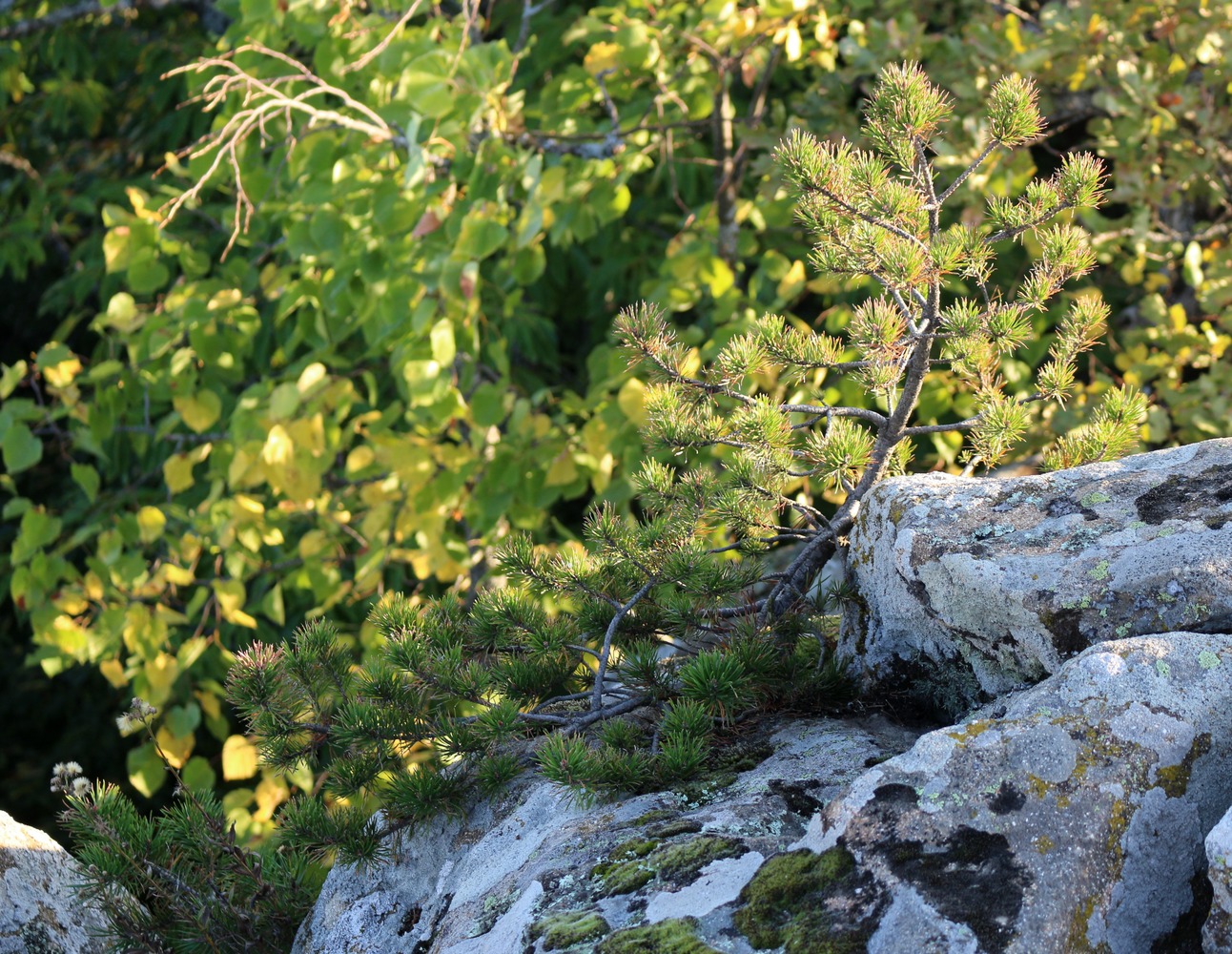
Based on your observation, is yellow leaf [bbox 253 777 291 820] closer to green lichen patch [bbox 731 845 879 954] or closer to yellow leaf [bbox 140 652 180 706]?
yellow leaf [bbox 140 652 180 706]

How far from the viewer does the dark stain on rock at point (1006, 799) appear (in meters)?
1.17

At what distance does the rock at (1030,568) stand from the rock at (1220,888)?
1.13 ft

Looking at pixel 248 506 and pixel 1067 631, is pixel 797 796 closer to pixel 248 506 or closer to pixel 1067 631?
pixel 1067 631

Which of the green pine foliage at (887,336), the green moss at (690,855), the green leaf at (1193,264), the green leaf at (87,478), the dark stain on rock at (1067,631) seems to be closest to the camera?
the green moss at (690,855)

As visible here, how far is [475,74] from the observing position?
3076mm

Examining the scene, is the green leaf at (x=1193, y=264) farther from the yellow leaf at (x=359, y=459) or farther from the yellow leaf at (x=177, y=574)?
the yellow leaf at (x=177, y=574)

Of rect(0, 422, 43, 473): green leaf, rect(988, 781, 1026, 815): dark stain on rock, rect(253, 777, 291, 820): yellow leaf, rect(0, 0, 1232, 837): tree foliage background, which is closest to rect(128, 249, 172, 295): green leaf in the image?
rect(0, 0, 1232, 837): tree foliage background

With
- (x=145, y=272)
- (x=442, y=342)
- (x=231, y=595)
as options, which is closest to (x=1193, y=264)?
(x=442, y=342)

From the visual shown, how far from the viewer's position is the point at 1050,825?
3.79ft

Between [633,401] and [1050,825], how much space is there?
2.13 m

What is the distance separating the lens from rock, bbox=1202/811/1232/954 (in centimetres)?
103

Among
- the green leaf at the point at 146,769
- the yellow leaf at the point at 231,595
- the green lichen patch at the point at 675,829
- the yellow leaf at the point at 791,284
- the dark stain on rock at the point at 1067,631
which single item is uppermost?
the yellow leaf at the point at 791,284

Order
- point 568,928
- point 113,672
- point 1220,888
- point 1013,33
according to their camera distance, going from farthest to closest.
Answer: point 113,672
point 1013,33
point 568,928
point 1220,888

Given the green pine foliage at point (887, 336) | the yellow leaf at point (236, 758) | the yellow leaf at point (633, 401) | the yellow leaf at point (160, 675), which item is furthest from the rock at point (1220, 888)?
the yellow leaf at point (160, 675)
